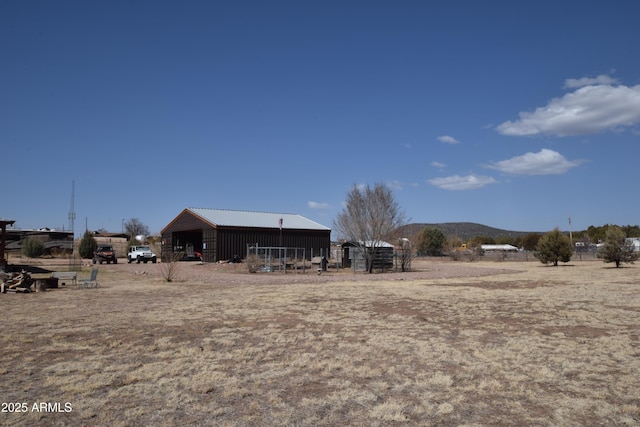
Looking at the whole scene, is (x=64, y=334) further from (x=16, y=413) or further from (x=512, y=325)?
(x=512, y=325)

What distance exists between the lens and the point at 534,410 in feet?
18.8

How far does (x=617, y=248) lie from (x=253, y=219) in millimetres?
32753

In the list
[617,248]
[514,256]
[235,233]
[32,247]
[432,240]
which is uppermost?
[432,240]

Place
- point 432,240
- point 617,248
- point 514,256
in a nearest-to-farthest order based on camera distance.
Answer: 1. point 617,248
2. point 514,256
3. point 432,240

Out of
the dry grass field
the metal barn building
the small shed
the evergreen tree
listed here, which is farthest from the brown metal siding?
the dry grass field

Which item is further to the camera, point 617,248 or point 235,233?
point 235,233

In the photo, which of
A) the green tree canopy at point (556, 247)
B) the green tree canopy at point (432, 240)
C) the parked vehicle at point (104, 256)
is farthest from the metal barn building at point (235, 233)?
the green tree canopy at point (432, 240)

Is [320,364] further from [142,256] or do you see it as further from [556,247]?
[142,256]

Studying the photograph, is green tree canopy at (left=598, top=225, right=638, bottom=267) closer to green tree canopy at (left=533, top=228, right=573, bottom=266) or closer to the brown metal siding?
green tree canopy at (left=533, top=228, right=573, bottom=266)

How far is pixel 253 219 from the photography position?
51.7m

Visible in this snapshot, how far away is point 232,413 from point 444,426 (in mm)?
2327

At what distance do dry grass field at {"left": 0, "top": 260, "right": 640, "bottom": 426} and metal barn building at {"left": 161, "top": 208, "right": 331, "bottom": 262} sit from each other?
98.4 feet

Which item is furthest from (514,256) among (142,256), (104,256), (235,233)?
(104,256)

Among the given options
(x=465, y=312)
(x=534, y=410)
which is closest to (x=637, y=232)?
(x=465, y=312)
